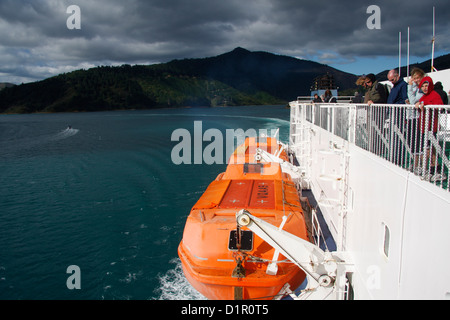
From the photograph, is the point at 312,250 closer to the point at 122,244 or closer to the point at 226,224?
the point at 226,224

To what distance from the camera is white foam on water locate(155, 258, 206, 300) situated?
933 cm

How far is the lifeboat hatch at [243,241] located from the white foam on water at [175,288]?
270 cm

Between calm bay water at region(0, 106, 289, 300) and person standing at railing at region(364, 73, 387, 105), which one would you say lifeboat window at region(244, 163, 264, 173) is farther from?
person standing at railing at region(364, 73, 387, 105)

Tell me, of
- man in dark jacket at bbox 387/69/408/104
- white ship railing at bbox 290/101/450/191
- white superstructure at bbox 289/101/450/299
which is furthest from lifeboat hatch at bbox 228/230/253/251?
man in dark jacket at bbox 387/69/408/104

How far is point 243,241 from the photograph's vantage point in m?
7.39

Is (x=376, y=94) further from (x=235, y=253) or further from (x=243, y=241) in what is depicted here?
(x=235, y=253)

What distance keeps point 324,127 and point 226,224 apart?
18.5 ft

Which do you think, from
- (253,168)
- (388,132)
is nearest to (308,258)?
(388,132)

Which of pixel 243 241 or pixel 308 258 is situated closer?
pixel 308 258

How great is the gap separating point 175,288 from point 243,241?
3852 millimetres

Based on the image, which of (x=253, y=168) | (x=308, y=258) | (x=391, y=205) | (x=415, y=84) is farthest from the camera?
(x=253, y=168)

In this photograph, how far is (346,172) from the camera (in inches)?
293

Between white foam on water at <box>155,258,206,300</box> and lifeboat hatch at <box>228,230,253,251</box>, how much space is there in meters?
2.70
